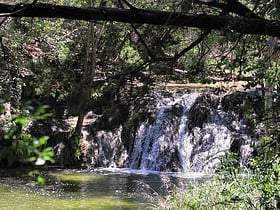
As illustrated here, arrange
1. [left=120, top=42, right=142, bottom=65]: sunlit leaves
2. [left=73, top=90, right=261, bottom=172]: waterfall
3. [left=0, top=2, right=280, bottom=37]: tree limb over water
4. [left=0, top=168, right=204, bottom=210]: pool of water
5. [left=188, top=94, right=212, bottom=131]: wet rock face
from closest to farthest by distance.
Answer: [left=0, top=2, right=280, bottom=37]: tree limb over water
[left=120, top=42, right=142, bottom=65]: sunlit leaves
[left=0, top=168, right=204, bottom=210]: pool of water
[left=73, top=90, right=261, bottom=172]: waterfall
[left=188, top=94, right=212, bottom=131]: wet rock face

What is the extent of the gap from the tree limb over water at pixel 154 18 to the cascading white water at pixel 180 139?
1068 cm

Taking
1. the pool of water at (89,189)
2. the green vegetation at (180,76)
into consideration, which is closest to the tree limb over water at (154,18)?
the green vegetation at (180,76)

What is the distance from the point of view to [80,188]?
35.1 ft

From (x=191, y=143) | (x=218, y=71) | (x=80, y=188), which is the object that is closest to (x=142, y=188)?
(x=80, y=188)

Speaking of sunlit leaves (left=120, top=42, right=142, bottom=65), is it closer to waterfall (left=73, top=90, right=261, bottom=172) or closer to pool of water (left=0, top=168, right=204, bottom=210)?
pool of water (left=0, top=168, right=204, bottom=210)

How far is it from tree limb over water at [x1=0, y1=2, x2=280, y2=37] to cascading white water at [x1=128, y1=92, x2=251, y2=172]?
35.0 feet

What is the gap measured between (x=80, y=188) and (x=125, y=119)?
487 cm

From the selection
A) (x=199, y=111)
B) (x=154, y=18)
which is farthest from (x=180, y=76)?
(x=199, y=111)

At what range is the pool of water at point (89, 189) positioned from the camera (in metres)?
8.95

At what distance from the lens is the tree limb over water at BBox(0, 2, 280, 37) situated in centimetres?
240

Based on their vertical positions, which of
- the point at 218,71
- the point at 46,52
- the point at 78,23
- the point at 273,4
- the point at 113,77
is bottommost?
the point at 113,77

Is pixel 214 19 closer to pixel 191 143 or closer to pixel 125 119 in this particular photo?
pixel 191 143

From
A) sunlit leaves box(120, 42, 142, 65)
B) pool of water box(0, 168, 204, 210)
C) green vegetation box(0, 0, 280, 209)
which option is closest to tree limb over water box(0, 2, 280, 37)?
green vegetation box(0, 0, 280, 209)

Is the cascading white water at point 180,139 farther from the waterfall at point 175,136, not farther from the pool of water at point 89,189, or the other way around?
the pool of water at point 89,189
